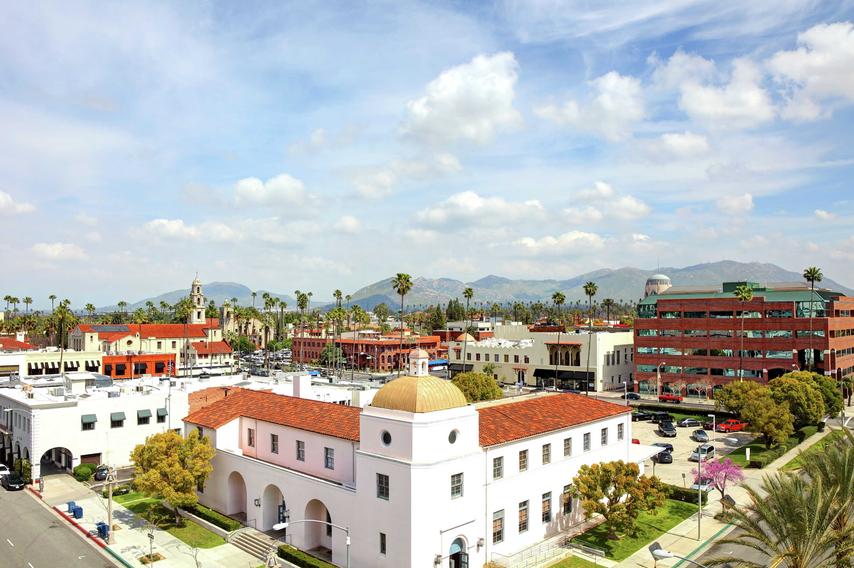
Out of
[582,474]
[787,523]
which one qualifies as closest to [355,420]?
[582,474]

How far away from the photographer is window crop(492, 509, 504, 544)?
41.1m

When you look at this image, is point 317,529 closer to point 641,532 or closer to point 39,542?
point 39,542

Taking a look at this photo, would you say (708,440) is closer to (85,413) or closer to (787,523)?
(787,523)

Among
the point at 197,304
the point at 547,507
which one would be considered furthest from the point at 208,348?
the point at 547,507

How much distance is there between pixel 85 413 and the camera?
6238 cm

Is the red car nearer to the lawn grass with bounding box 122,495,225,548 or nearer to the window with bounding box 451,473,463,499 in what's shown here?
the window with bounding box 451,473,463,499

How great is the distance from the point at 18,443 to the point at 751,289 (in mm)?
109525

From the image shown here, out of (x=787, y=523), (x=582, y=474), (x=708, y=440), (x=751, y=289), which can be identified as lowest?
(x=708, y=440)

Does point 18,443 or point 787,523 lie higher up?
point 787,523

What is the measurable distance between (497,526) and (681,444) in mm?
44640

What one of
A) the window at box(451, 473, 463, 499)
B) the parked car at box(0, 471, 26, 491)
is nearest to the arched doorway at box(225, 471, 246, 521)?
the window at box(451, 473, 463, 499)

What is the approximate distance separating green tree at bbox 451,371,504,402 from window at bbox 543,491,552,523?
115 feet

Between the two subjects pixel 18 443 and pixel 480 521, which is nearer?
pixel 480 521

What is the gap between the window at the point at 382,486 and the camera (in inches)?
1486
